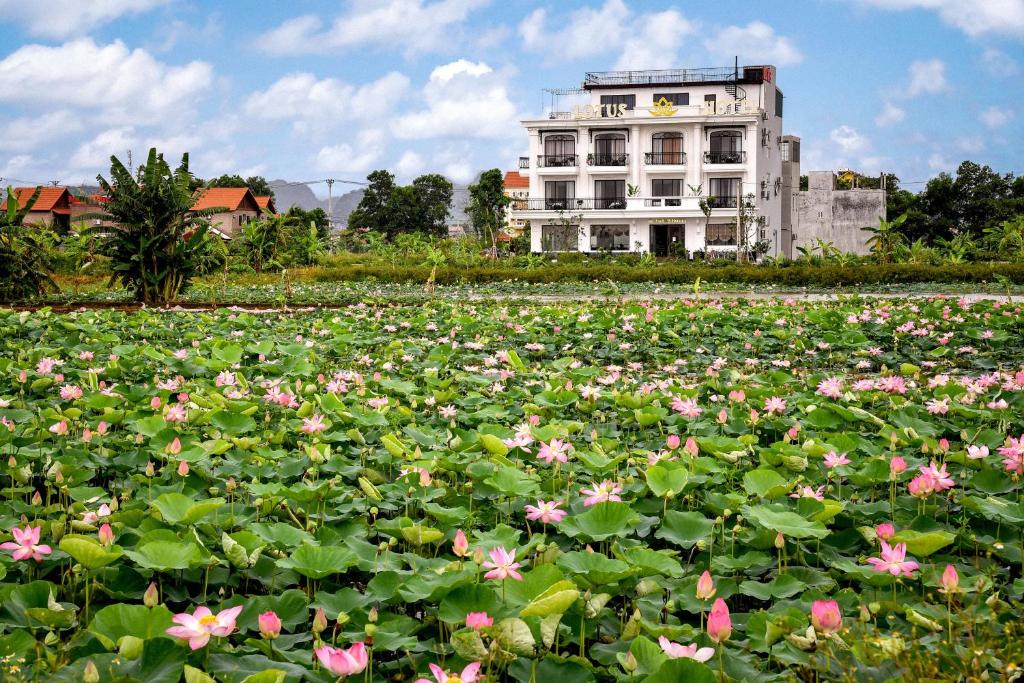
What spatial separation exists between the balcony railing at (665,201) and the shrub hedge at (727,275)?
16254mm

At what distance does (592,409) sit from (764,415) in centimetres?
73

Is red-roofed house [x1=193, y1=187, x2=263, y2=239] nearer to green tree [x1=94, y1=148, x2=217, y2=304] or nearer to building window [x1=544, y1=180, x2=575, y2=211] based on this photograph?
building window [x1=544, y1=180, x2=575, y2=211]

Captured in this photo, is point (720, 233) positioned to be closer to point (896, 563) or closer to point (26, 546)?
point (896, 563)

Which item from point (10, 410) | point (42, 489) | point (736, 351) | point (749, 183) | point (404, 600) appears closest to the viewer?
point (404, 600)

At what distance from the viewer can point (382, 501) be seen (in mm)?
2641

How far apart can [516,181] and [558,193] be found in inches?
1282

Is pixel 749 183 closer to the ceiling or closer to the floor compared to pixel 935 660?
closer to the ceiling

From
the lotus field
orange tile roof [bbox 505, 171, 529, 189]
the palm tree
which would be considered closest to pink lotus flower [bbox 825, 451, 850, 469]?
the lotus field

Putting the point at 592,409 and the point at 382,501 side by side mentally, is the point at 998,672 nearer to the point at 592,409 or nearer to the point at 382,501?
the point at 382,501

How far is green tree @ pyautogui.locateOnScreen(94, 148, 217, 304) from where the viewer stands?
38.2 ft

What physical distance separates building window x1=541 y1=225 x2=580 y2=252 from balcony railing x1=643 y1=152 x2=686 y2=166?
4.63 metres

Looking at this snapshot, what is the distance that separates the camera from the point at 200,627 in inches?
62.4

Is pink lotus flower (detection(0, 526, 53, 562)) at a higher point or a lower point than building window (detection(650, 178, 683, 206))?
lower

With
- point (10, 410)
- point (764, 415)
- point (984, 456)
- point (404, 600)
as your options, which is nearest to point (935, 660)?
point (404, 600)
